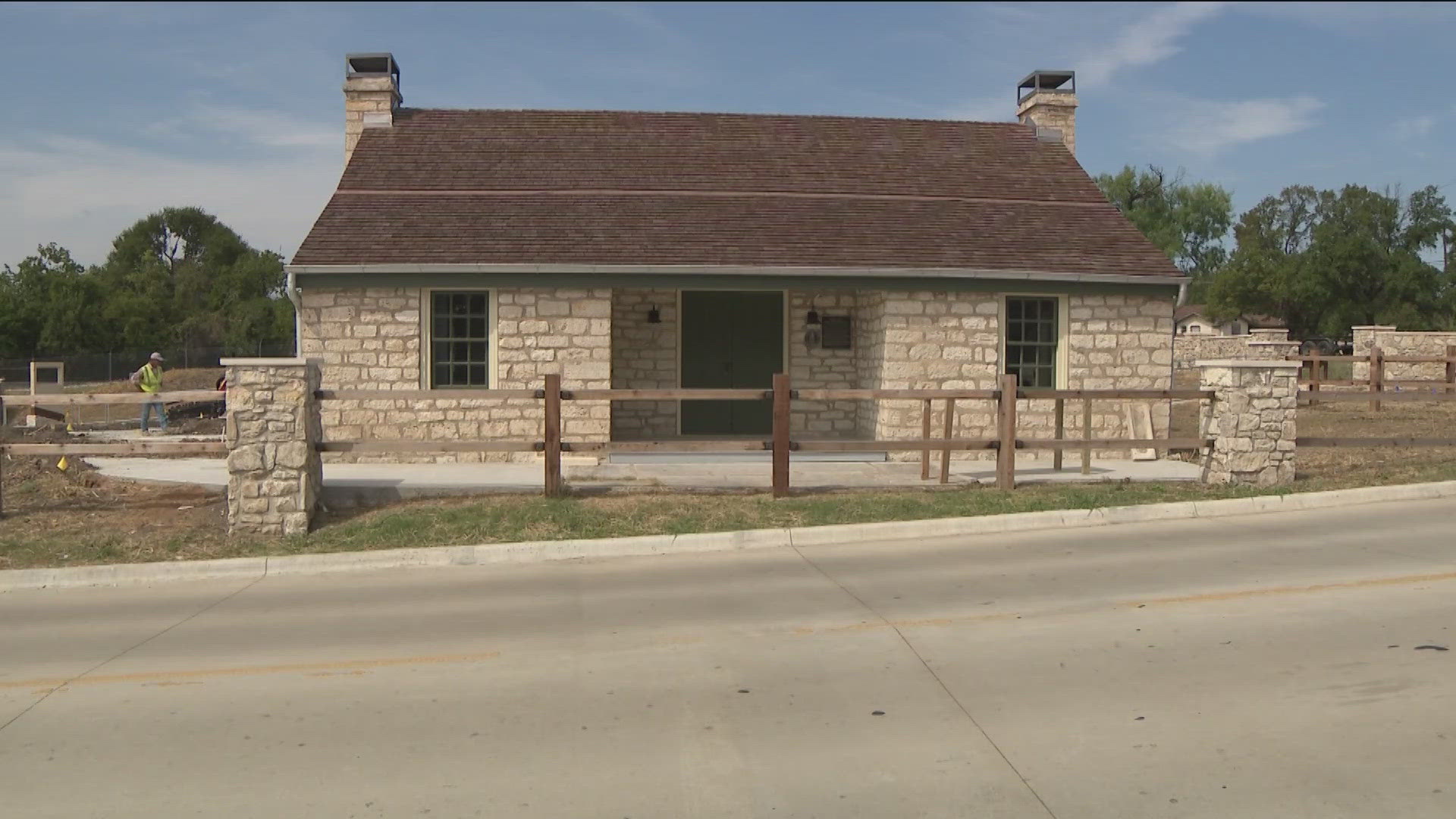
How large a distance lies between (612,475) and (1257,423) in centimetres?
693

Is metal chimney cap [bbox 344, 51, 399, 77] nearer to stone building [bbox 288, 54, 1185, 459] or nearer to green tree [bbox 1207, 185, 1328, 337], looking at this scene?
stone building [bbox 288, 54, 1185, 459]

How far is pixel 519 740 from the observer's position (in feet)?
17.0

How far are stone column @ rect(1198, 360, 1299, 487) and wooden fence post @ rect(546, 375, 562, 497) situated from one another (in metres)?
6.86

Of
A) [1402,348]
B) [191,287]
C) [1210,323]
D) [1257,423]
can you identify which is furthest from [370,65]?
[1210,323]

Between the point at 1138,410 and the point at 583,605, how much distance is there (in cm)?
968

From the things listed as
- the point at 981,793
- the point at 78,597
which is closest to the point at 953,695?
the point at 981,793

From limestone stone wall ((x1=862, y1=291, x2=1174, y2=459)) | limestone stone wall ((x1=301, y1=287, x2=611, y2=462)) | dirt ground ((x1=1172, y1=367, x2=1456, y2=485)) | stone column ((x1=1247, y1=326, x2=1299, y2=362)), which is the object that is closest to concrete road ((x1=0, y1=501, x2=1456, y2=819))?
dirt ground ((x1=1172, y1=367, x2=1456, y2=485))

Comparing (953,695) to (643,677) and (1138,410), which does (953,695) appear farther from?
(1138,410)

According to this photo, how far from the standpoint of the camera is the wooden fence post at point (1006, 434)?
38.7 ft

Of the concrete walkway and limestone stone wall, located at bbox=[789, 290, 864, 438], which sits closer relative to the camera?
the concrete walkway

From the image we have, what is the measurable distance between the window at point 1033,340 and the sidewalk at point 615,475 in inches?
54.8

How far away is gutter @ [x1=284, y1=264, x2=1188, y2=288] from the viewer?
48.2 feet

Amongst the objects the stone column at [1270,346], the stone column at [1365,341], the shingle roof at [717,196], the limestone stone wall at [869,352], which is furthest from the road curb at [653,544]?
the stone column at [1365,341]

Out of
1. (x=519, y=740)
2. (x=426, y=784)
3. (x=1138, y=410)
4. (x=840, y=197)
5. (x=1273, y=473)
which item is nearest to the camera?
(x=426, y=784)
